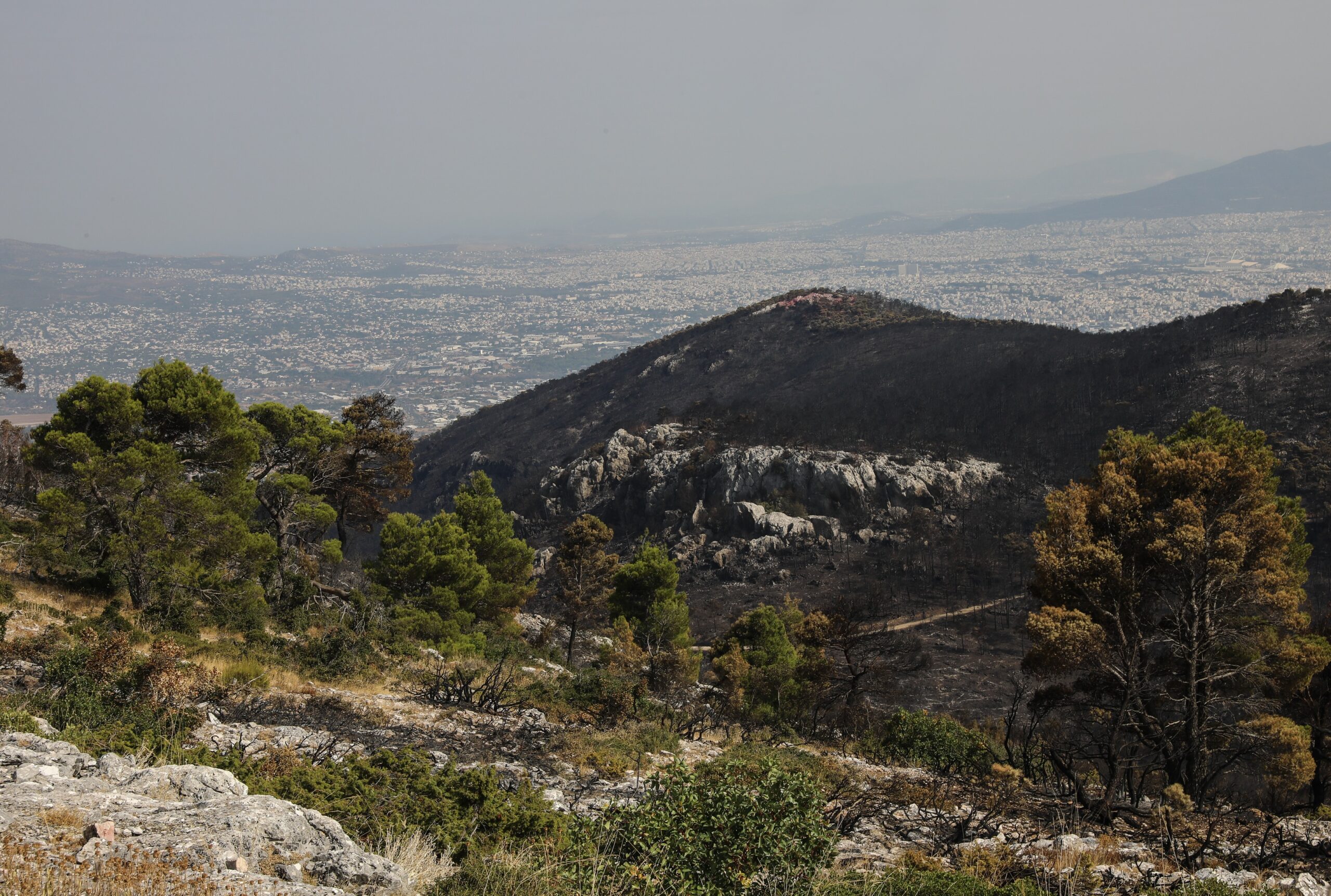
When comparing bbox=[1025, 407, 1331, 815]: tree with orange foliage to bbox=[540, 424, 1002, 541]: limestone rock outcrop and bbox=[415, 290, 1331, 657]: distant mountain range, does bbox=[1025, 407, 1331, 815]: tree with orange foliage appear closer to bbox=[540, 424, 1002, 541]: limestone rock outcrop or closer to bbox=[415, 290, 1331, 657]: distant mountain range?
bbox=[415, 290, 1331, 657]: distant mountain range

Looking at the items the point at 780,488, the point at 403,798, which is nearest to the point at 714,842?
the point at 403,798

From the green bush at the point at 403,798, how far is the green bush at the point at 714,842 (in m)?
1.07

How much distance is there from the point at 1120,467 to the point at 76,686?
16144 millimetres

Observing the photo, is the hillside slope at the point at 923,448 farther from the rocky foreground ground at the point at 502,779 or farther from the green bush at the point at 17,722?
the green bush at the point at 17,722

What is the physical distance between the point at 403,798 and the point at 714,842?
2.99 meters

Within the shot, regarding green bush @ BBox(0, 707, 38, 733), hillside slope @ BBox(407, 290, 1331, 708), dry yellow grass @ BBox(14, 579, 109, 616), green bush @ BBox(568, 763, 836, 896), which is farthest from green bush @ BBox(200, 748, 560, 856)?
hillside slope @ BBox(407, 290, 1331, 708)

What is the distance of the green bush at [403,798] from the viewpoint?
636cm

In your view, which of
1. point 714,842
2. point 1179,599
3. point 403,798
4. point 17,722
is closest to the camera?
point 714,842

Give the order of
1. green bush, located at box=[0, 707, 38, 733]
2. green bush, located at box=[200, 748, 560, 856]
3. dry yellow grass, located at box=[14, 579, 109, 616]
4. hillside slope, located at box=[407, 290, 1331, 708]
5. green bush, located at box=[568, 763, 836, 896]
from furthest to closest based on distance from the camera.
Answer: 1. hillside slope, located at box=[407, 290, 1331, 708]
2. dry yellow grass, located at box=[14, 579, 109, 616]
3. green bush, located at box=[0, 707, 38, 733]
4. green bush, located at box=[200, 748, 560, 856]
5. green bush, located at box=[568, 763, 836, 896]

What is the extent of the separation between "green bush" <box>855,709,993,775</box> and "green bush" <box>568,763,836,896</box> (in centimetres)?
914

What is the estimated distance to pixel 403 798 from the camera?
22.3 ft

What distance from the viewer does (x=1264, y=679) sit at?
12.9 m

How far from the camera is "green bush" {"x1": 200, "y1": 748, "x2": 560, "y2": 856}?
20.9ft

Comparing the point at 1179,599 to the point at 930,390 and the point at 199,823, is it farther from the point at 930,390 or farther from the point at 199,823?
the point at 930,390
